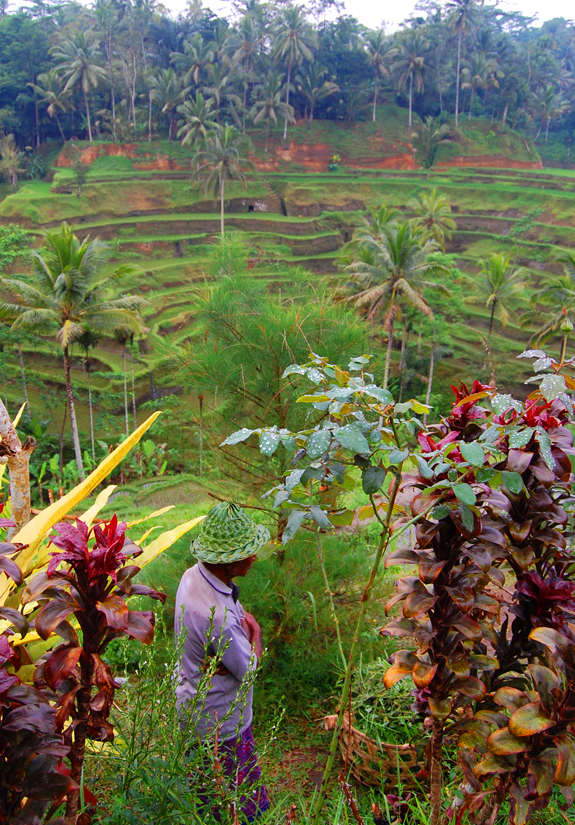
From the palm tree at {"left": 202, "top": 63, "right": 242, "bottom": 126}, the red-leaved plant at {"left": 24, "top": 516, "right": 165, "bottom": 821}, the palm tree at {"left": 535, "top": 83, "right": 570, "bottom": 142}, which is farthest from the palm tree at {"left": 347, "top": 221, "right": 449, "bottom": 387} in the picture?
the palm tree at {"left": 535, "top": 83, "right": 570, "bottom": 142}

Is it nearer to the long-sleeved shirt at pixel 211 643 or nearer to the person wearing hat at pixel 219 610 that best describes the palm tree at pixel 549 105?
the person wearing hat at pixel 219 610

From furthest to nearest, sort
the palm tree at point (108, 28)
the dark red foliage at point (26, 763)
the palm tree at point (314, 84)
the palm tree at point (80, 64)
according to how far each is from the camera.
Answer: the palm tree at point (314, 84)
the palm tree at point (108, 28)
the palm tree at point (80, 64)
the dark red foliage at point (26, 763)

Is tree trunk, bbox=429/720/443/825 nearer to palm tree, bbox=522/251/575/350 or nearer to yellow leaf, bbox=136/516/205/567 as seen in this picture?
yellow leaf, bbox=136/516/205/567

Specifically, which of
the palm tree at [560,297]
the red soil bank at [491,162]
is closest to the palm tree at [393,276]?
the palm tree at [560,297]

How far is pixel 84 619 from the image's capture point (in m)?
1.38

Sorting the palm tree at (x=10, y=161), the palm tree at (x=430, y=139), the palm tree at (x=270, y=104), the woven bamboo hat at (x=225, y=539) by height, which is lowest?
the woven bamboo hat at (x=225, y=539)

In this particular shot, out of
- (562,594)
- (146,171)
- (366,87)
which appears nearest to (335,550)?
(562,594)

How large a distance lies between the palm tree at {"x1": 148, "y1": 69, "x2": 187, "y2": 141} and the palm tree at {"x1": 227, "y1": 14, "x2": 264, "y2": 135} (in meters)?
4.60

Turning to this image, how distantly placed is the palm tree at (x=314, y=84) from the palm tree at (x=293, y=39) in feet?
3.63

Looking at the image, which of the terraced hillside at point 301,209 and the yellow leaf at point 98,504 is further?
the terraced hillside at point 301,209

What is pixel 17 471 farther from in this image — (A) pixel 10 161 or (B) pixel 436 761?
(A) pixel 10 161

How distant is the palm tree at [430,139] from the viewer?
38938 millimetres

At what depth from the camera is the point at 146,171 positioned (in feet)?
113

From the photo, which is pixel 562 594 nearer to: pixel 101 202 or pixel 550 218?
pixel 101 202
